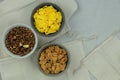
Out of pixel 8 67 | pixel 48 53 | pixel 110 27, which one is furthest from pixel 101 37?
pixel 8 67

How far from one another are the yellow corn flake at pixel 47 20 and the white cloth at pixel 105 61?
0.42 feet

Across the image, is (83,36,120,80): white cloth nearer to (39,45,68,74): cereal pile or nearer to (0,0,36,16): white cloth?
(39,45,68,74): cereal pile

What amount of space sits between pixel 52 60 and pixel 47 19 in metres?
0.11

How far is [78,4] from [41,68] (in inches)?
8.2

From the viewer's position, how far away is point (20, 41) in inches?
34.8

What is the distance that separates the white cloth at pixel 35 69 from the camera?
0.91 meters

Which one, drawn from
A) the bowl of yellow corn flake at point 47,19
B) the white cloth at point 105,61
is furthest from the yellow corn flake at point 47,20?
the white cloth at point 105,61

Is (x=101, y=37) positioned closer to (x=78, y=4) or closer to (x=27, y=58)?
(x=78, y=4)

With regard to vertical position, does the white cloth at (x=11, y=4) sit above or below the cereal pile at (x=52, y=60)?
above

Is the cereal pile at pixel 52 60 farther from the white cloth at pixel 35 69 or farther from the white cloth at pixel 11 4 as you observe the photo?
the white cloth at pixel 11 4

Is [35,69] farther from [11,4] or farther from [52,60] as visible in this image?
[11,4]

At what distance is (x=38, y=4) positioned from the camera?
93cm

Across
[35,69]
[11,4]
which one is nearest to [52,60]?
[35,69]

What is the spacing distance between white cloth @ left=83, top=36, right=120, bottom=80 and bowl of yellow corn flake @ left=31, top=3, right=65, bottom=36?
0.40 feet
